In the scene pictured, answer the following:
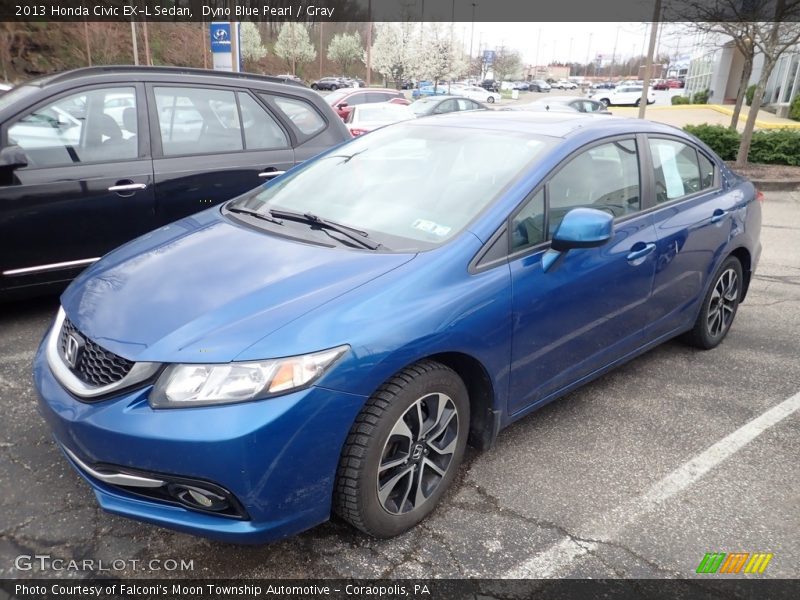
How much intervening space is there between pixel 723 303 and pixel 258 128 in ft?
12.3

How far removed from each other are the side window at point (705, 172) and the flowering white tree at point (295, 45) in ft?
211

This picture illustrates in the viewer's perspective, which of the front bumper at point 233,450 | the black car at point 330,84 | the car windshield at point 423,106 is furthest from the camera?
the black car at point 330,84

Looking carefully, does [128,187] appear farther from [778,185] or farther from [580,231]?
[778,185]

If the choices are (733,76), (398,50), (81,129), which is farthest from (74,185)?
(398,50)

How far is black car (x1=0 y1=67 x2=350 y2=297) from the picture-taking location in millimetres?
4012

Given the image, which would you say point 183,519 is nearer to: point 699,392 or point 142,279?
point 142,279

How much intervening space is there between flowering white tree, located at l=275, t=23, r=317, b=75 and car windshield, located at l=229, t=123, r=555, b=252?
64710 millimetres

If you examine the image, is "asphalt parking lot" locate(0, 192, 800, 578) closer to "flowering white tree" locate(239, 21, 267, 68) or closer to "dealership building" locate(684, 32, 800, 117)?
"dealership building" locate(684, 32, 800, 117)

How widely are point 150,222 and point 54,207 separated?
0.62 m

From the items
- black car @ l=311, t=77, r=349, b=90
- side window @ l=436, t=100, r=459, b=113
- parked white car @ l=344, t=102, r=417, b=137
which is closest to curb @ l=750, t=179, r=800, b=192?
parked white car @ l=344, t=102, r=417, b=137

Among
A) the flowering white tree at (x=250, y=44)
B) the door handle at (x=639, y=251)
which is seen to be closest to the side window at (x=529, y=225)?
the door handle at (x=639, y=251)

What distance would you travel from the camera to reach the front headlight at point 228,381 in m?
1.98

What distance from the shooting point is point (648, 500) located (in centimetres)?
275

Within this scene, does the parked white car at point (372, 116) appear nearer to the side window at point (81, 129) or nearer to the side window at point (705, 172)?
the side window at point (81, 129)
